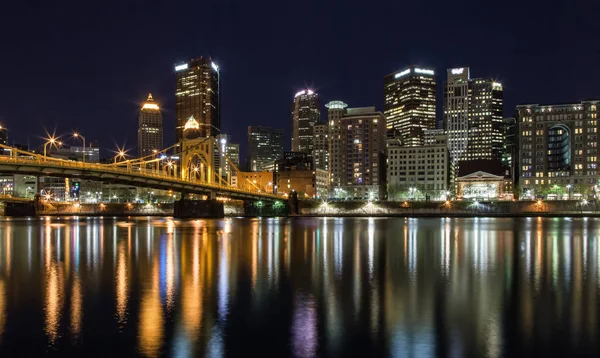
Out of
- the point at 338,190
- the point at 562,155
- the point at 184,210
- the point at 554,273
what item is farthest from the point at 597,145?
the point at 554,273

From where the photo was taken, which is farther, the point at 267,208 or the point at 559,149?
the point at 559,149

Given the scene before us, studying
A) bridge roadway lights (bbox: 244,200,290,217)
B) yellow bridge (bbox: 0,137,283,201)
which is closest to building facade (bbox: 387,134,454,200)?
bridge roadway lights (bbox: 244,200,290,217)

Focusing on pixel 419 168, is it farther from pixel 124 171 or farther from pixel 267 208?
pixel 124 171

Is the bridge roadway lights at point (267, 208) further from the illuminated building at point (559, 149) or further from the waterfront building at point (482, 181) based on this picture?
the illuminated building at point (559, 149)

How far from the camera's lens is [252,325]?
627 inches

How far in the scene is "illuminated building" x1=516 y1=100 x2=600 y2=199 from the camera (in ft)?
540

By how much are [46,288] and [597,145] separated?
173424 mm

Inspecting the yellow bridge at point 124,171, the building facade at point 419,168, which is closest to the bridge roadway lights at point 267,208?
the yellow bridge at point 124,171

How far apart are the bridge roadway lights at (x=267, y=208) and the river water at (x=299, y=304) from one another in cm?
9223

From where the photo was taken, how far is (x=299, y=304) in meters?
19.0

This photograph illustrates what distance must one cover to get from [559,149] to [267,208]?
334 feet

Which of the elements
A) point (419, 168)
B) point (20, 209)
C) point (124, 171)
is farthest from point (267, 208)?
point (419, 168)

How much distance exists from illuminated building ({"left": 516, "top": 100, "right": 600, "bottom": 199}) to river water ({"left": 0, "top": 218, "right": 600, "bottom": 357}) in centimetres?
14357

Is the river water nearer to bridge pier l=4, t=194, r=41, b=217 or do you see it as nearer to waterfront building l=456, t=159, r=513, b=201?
bridge pier l=4, t=194, r=41, b=217
